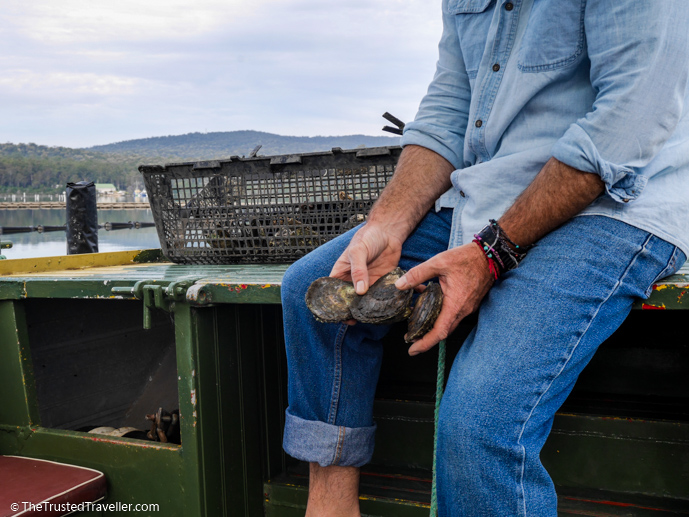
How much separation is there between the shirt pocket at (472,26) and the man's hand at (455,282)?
610 millimetres

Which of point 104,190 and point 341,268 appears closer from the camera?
point 341,268

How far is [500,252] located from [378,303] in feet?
0.93

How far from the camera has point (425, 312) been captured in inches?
50.8

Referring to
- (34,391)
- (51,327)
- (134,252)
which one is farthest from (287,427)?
(134,252)

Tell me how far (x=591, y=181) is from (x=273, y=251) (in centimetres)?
149

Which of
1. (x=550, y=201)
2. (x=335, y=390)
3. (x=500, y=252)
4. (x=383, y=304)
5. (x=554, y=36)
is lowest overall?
(x=335, y=390)

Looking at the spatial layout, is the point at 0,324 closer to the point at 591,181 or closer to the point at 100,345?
the point at 100,345

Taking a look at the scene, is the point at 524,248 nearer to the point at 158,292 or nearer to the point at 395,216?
the point at 395,216

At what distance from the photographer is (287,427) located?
1.60m

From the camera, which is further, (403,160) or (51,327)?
(51,327)

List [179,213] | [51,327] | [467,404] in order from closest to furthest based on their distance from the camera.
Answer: [467,404] → [51,327] → [179,213]

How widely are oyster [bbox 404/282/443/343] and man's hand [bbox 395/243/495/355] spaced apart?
1cm

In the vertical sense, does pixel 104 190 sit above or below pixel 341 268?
above

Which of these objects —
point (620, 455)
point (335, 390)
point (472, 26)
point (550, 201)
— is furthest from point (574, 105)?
point (620, 455)
